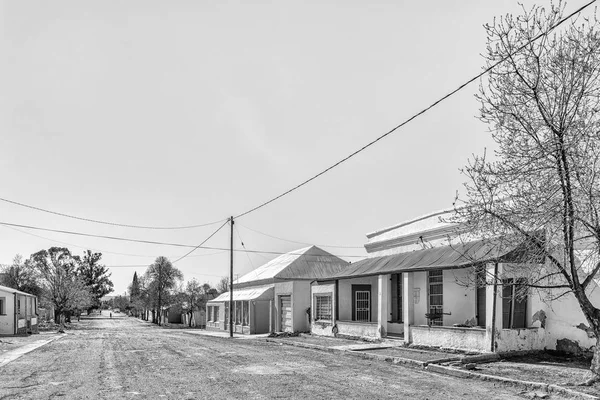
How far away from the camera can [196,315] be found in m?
77.0

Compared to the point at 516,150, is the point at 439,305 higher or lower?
lower

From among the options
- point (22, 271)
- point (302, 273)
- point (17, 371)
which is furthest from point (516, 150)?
point (22, 271)

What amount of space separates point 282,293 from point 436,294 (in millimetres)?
15516

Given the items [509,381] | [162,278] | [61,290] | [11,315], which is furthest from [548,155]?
[162,278]

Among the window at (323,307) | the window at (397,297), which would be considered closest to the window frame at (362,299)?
the window at (323,307)

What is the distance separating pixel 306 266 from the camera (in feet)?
129

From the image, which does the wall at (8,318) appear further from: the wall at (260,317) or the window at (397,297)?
the window at (397,297)

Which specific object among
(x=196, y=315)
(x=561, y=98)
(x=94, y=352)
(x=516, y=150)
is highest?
(x=561, y=98)

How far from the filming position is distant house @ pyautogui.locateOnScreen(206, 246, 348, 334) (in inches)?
1364

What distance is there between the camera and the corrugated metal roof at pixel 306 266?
126 ft

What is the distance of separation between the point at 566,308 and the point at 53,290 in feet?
196

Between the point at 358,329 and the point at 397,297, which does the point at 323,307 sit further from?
the point at 397,297

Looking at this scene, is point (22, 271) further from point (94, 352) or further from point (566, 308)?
point (566, 308)

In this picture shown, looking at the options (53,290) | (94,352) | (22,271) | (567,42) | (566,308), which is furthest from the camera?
(22,271)
